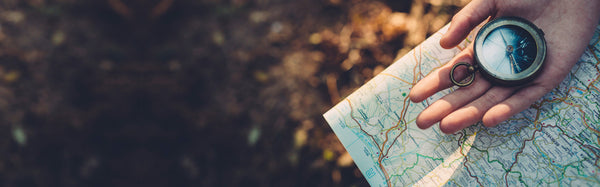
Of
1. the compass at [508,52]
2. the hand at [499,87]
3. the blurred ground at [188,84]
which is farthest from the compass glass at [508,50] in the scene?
the blurred ground at [188,84]

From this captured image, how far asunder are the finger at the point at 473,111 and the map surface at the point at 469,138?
19 cm

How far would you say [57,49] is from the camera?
10.7ft

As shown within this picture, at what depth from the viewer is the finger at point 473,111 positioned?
1.98m

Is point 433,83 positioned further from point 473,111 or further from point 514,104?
point 514,104

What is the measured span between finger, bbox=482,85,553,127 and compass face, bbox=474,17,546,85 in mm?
86

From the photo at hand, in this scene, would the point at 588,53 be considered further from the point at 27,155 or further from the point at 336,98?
the point at 27,155

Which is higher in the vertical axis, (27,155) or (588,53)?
(27,155)

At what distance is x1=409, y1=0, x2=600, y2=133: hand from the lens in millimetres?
1979

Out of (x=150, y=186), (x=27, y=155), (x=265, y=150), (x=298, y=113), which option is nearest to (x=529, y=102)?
(x=298, y=113)

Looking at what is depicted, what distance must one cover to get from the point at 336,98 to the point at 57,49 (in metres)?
2.93

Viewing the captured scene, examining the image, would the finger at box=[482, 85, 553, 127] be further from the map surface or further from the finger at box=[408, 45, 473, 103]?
the finger at box=[408, 45, 473, 103]

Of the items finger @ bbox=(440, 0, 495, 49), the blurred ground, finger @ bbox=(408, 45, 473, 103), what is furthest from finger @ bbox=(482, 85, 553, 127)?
the blurred ground

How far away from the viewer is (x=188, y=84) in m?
3.11

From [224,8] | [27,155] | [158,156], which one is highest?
[224,8]
